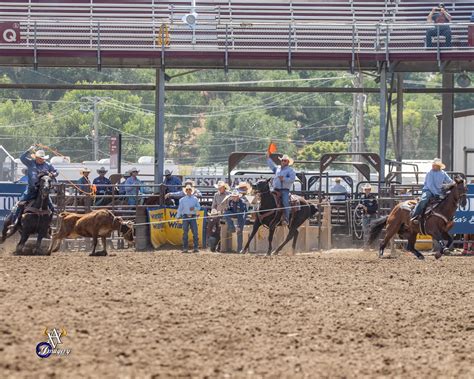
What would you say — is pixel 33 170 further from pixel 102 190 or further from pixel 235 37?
pixel 235 37

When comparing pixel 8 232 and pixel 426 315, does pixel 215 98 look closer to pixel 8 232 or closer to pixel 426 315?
pixel 8 232

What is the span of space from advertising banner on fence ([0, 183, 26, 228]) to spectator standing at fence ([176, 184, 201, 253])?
354cm

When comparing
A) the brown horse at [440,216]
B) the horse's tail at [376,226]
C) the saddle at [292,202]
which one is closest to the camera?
the brown horse at [440,216]

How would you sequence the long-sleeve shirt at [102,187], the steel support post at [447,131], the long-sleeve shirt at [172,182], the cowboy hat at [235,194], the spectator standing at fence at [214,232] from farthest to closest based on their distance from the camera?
the steel support post at [447,131]
the long-sleeve shirt at [172,182]
the long-sleeve shirt at [102,187]
the spectator standing at fence at [214,232]
the cowboy hat at [235,194]

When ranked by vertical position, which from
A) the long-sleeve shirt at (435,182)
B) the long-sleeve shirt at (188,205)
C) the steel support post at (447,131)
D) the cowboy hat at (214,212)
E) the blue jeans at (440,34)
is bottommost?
the cowboy hat at (214,212)

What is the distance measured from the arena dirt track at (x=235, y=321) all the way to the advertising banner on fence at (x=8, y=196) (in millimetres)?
7731

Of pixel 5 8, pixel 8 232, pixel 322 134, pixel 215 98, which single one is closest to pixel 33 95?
pixel 215 98

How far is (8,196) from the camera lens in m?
24.3

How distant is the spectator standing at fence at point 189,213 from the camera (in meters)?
23.4

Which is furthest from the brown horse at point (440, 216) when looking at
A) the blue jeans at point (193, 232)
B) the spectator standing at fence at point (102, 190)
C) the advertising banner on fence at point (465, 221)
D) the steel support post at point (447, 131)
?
the steel support post at point (447, 131)

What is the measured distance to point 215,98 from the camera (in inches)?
3814

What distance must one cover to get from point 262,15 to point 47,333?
24.1 m

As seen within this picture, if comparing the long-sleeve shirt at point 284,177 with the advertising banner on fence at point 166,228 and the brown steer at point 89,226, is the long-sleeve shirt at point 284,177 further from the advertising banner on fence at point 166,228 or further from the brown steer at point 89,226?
the brown steer at point 89,226

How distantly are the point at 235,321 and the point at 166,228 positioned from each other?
1475 cm
